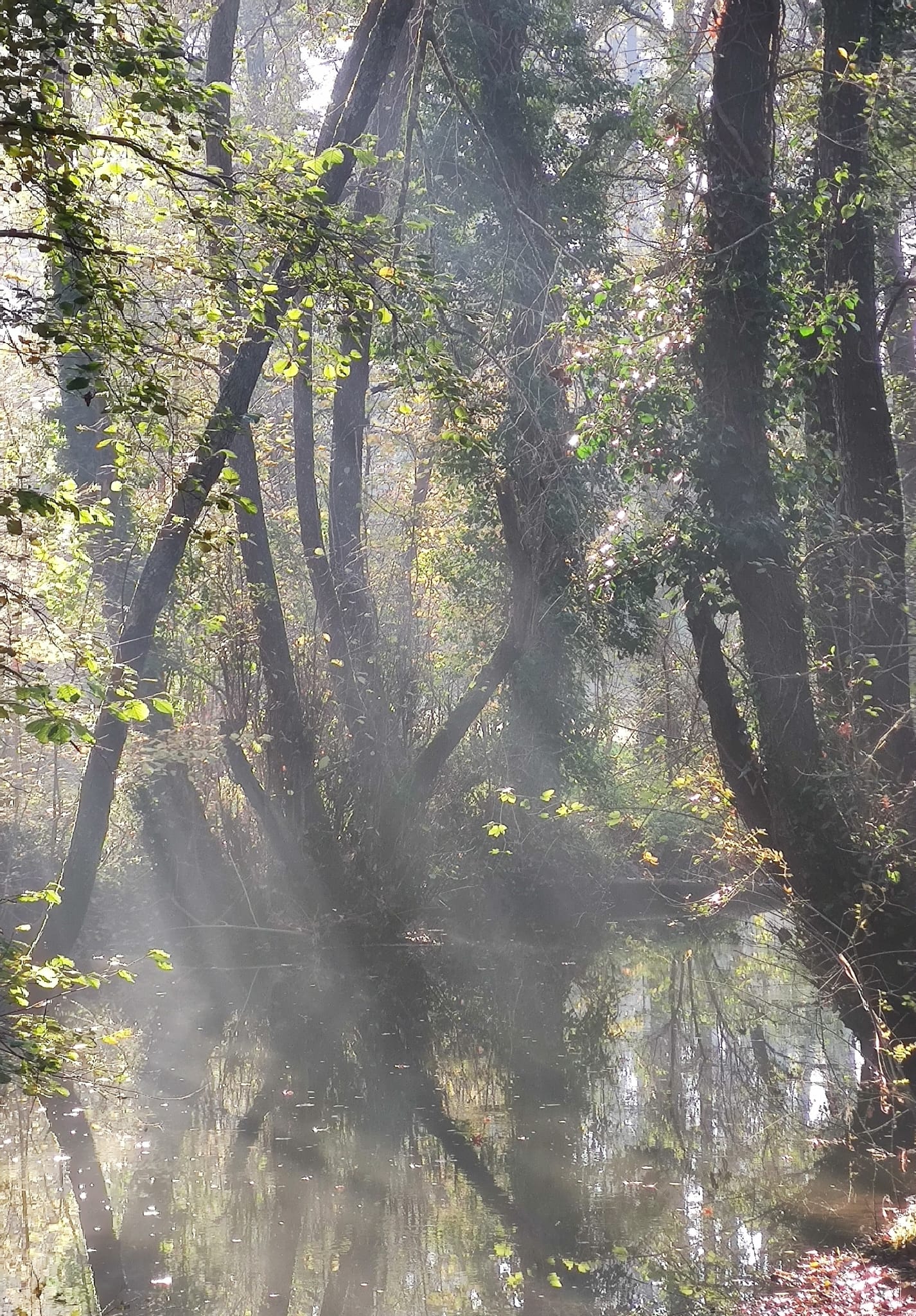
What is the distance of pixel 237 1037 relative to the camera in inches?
443

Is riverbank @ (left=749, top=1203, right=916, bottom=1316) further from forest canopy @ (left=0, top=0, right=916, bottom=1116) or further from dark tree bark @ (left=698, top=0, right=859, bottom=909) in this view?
dark tree bark @ (left=698, top=0, right=859, bottom=909)

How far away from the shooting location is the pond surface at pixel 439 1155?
6.18m

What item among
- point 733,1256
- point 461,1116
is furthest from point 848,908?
point 461,1116

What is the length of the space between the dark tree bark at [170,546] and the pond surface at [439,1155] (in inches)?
63.4

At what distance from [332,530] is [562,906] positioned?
19.3 feet

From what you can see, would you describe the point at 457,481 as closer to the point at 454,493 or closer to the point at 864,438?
the point at 454,493

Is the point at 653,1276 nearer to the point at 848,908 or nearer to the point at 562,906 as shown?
the point at 848,908

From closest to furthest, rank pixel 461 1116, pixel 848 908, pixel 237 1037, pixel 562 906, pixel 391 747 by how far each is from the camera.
A: 1. pixel 848 908
2. pixel 461 1116
3. pixel 237 1037
4. pixel 391 747
5. pixel 562 906

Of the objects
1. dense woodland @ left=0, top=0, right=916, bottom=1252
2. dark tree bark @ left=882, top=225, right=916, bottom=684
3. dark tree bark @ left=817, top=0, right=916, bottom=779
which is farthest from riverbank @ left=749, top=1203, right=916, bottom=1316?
dark tree bark @ left=882, top=225, right=916, bottom=684

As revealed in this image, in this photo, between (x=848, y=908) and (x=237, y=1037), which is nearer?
(x=848, y=908)

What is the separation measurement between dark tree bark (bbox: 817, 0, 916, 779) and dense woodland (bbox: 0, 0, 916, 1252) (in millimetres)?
39

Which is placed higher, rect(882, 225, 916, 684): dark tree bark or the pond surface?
rect(882, 225, 916, 684): dark tree bark

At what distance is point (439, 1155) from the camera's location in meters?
8.14

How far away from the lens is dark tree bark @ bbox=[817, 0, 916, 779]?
807cm
